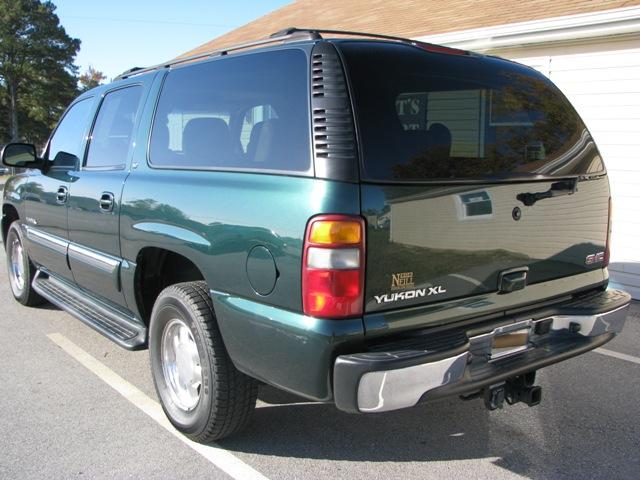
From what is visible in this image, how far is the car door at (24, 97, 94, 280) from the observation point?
443 centimetres

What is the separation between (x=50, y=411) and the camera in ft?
11.6

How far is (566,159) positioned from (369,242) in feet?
4.46

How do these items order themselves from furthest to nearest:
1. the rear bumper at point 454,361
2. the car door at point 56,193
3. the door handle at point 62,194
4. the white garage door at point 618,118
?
the white garage door at point 618,118 < the car door at point 56,193 < the door handle at point 62,194 < the rear bumper at point 454,361

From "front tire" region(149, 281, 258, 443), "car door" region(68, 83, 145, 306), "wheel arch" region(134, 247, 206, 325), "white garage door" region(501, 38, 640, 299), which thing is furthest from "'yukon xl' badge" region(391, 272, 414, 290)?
"white garage door" region(501, 38, 640, 299)

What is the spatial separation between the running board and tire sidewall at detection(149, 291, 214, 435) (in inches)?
9.9

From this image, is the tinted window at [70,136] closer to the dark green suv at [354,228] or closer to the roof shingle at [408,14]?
the dark green suv at [354,228]

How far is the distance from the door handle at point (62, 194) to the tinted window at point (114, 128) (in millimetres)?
289

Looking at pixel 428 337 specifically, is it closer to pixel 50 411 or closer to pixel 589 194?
pixel 589 194

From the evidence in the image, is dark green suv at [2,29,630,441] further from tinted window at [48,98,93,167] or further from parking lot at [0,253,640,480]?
tinted window at [48,98,93,167]

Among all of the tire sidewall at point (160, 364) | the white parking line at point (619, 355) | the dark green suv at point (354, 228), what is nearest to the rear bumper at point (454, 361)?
the dark green suv at point (354, 228)

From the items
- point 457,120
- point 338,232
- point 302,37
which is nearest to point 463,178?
point 457,120

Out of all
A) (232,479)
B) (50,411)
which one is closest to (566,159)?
(232,479)

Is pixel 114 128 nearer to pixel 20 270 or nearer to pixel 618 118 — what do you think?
pixel 20 270

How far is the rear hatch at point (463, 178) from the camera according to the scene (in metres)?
2.42
